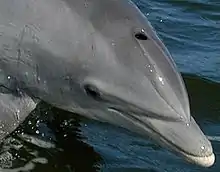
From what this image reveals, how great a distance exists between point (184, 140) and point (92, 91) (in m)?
0.95

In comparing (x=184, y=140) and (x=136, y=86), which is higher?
(x=136, y=86)

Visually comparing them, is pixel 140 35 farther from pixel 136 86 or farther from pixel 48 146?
pixel 48 146

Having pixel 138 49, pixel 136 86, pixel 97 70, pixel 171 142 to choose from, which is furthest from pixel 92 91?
pixel 171 142

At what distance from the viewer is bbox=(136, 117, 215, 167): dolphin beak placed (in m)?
6.07

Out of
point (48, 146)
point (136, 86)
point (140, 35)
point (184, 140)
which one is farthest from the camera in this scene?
point (48, 146)

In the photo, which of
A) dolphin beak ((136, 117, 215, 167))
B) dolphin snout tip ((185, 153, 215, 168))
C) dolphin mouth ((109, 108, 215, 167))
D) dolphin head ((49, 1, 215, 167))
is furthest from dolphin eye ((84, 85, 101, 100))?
dolphin snout tip ((185, 153, 215, 168))

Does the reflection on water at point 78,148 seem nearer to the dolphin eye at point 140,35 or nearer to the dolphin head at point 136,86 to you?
the dolphin head at point 136,86

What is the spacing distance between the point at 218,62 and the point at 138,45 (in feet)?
11.9

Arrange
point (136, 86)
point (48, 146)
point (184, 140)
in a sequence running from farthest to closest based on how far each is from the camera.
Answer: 1. point (48, 146)
2. point (136, 86)
3. point (184, 140)

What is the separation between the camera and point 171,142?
6.14 m

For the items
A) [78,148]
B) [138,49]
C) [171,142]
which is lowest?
[78,148]

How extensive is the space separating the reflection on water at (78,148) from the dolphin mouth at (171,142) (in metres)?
1.04

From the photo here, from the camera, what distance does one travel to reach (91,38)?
257 inches

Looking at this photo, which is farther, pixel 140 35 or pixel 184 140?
pixel 140 35
